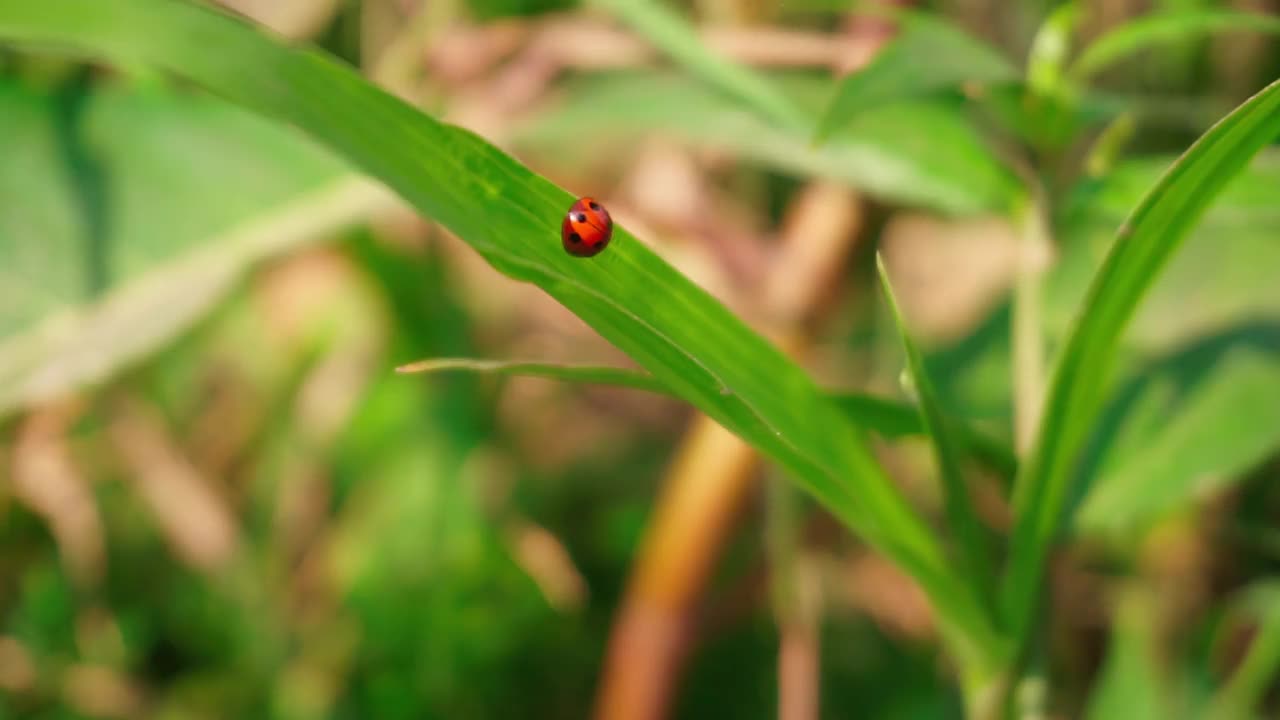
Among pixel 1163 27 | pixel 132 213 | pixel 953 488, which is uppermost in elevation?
pixel 132 213

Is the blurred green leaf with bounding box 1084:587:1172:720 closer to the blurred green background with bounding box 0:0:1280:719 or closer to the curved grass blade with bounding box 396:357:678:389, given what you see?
the blurred green background with bounding box 0:0:1280:719

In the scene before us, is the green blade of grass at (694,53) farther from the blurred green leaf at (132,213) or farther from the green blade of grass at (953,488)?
the blurred green leaf at (132,213)

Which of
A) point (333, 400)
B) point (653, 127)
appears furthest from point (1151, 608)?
point (333, 400)

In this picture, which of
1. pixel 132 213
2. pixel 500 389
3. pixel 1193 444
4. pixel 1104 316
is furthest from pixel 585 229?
pixel 500 389

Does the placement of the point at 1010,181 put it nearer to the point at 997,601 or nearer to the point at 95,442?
the point at 997,601

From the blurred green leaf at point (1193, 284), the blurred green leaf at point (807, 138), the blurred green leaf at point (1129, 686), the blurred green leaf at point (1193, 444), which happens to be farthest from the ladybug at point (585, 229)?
the blurred green leaf at point (1129, 686)

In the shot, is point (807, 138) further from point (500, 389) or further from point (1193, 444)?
point (500, 389)
